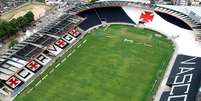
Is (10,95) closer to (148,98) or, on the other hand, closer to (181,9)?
(148,98)

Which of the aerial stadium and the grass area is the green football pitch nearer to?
the aerial stadium

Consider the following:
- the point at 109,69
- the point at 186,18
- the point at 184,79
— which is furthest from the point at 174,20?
the point at 184,79

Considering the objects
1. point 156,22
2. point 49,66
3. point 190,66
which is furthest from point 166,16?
point 49,66

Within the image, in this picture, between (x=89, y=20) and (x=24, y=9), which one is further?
(x=24, y=9)

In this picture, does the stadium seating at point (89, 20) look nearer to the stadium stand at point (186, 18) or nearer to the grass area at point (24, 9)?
the grass area at point (24, 9)

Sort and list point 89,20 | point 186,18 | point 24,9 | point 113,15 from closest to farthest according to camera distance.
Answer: point 186,18
point 89,20
point 113,15
point 24,9

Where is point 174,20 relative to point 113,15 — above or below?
below

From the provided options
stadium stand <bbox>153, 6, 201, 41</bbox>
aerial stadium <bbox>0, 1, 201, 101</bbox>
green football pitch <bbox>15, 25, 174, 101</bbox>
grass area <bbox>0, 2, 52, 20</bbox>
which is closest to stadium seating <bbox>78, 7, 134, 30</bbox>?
aerial stadium <bbox>0, 1, 201, 101</bbox>

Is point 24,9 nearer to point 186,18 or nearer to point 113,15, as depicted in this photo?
point 113,15
